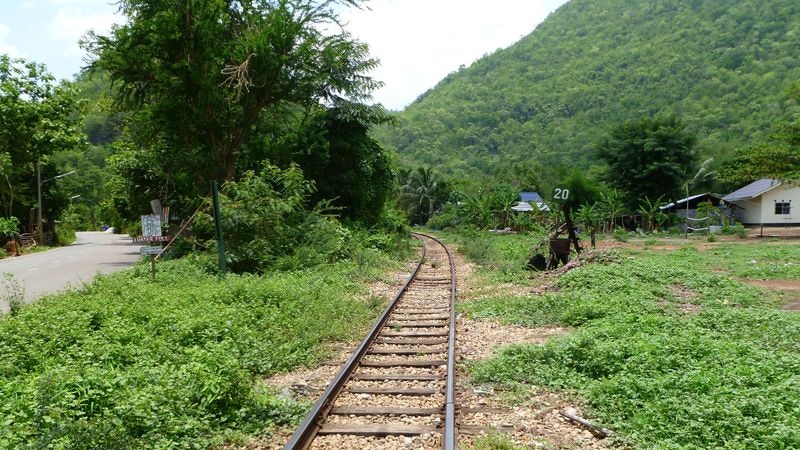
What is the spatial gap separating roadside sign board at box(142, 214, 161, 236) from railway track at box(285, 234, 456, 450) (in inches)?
219

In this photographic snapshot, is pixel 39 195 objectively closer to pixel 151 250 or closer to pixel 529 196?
pixel 151 250

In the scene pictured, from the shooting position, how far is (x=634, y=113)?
85750 mm

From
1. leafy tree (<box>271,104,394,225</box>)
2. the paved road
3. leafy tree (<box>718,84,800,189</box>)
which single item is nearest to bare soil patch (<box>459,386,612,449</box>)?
the paved road

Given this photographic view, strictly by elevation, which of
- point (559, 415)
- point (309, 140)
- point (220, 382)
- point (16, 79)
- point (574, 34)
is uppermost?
point (574, 34)

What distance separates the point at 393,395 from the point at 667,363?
286 centimetres

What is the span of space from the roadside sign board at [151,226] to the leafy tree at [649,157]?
4423 cm

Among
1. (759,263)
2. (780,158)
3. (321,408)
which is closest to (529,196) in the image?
(780,158)

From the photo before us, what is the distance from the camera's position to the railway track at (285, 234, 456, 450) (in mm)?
5016

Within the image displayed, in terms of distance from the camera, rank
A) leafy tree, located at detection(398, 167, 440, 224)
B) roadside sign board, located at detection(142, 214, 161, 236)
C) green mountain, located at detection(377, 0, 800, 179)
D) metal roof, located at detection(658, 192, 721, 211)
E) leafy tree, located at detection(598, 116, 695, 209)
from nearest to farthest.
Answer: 1. roadside sign board, located at detection(142, 214, 161, 236)
2. leafy tree, located at detection(598, 116, 695, 209)
3. metal roof, located at detection(658, 192, 721, 211)
4. leafy tree, located at detection(398, 167, 440, 224)
5. green mountain, located at detection(377, 0, 800, 179)

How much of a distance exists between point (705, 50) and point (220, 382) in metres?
113

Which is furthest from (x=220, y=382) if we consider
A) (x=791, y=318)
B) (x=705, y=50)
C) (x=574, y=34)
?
(x=574, y=34)

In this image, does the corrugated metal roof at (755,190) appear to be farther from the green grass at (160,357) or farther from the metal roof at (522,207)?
the green grass at (160,357)

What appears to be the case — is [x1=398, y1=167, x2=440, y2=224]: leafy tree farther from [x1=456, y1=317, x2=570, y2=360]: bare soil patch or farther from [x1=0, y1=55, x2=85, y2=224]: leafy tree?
[x1=456, y1=317, x2=570, y2=360]: bare soil patch

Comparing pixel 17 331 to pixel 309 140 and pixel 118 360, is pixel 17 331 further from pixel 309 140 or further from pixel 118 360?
→ pixel 309 140
